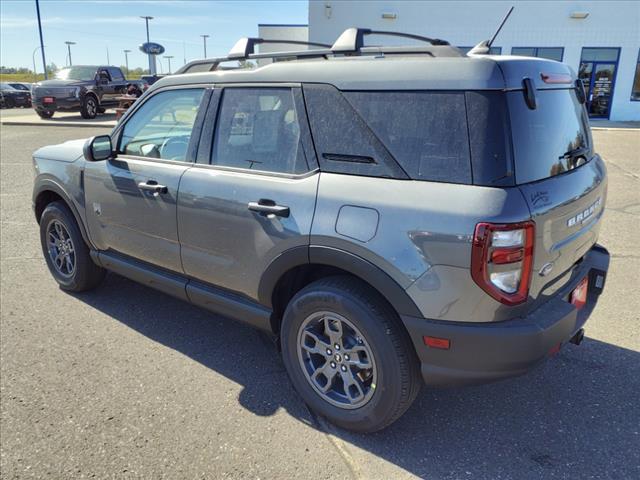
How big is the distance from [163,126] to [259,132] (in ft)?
3.35

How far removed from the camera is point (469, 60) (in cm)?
220

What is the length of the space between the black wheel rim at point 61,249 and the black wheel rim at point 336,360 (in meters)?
2.49

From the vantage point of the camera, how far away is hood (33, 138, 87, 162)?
4043 millimetres

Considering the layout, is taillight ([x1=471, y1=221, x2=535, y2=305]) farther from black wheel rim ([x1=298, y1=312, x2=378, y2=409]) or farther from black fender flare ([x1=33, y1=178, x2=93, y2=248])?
black fender flare ([x1=33, y1=178, x2=93, y2=248])

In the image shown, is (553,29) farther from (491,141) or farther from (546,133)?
(491,141)

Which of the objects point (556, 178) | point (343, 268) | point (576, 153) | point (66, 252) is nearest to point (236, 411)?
point (343, 268)

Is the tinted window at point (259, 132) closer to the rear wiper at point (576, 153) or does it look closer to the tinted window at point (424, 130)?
the tinted window at point (424, 130)

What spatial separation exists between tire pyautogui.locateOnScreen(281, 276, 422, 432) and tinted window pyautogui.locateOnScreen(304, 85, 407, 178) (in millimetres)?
563

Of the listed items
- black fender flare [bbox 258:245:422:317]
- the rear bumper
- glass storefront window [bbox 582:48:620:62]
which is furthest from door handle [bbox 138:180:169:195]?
glass storefront window [bbox 582:48:620:62]

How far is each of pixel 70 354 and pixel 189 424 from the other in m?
1.21

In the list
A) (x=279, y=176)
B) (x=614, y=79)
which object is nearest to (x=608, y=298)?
(x=279, y=176)

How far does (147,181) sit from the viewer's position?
11.0ft

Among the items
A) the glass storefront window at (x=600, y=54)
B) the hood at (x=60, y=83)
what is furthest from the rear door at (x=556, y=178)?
the glass storefront window at (x=600, y=54)

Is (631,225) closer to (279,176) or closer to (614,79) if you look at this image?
(279,176)
